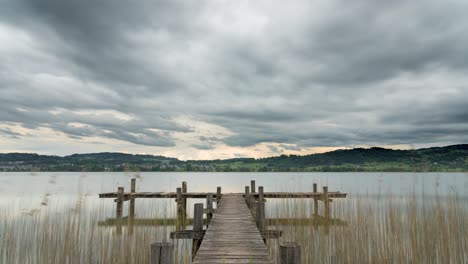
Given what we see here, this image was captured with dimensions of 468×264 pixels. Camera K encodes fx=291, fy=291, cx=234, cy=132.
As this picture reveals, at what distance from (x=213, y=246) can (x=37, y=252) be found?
500 cm

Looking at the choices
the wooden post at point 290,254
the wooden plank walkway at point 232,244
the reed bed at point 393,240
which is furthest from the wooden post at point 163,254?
the reed bed at point 393,240

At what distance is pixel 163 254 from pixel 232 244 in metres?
1.66

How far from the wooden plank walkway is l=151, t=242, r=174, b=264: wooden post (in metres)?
0.56

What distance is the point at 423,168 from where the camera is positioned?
253 inches

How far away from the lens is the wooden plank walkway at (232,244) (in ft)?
11.8

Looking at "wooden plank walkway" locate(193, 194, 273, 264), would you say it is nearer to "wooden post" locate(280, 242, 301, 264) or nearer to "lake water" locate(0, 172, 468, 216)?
"wooden post" locate(280, 242, 301, 264)

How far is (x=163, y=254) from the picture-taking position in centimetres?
288

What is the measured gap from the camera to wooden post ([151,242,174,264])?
9.39 ft

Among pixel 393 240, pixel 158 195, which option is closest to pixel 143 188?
pixel 158 195

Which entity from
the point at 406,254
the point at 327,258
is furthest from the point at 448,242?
the point at 327,258

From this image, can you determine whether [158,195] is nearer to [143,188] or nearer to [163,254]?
[163,254]

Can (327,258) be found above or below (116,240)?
below

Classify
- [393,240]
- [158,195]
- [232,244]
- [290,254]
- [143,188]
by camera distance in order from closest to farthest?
[290,254]
[232,244]
[393,240]
[158,195]
[143,188]

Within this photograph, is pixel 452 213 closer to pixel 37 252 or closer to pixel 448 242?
pixel 448 242
